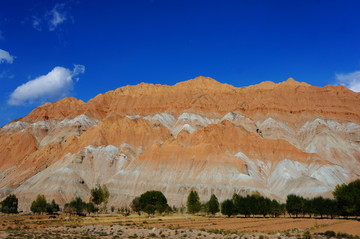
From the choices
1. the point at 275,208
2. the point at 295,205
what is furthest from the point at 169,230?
the point at 295,205

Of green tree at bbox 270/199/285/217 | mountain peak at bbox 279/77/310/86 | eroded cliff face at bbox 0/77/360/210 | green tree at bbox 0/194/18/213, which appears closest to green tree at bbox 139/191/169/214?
green tree at bbox 270/199/285/217

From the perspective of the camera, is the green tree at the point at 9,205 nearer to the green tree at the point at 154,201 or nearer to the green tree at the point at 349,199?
the green tree at the point at 154,201

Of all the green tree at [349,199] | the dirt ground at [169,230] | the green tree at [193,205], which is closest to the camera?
the dirt ground at [169,230]

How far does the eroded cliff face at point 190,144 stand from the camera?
126m

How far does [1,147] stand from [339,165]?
440ft

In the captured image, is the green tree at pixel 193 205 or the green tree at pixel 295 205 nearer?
the green tree at pixel 295 205

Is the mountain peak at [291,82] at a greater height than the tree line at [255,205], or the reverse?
the mountain peak at [291,82]

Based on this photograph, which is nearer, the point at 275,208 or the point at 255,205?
the point at 255,205

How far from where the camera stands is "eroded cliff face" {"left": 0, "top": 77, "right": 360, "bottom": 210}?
12581 cm

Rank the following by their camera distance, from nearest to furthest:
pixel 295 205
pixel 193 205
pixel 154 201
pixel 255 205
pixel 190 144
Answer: pixel 255 205 → pixel 295 205 → pixel 154 201 → pixel 193 205 → pixel 190 144

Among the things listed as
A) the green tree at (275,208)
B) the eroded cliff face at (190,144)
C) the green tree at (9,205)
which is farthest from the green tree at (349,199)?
the green tree at (9,205)

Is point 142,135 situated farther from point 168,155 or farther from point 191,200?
point 191,200

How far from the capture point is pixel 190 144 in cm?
14725

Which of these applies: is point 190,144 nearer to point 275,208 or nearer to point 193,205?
point 193,205
